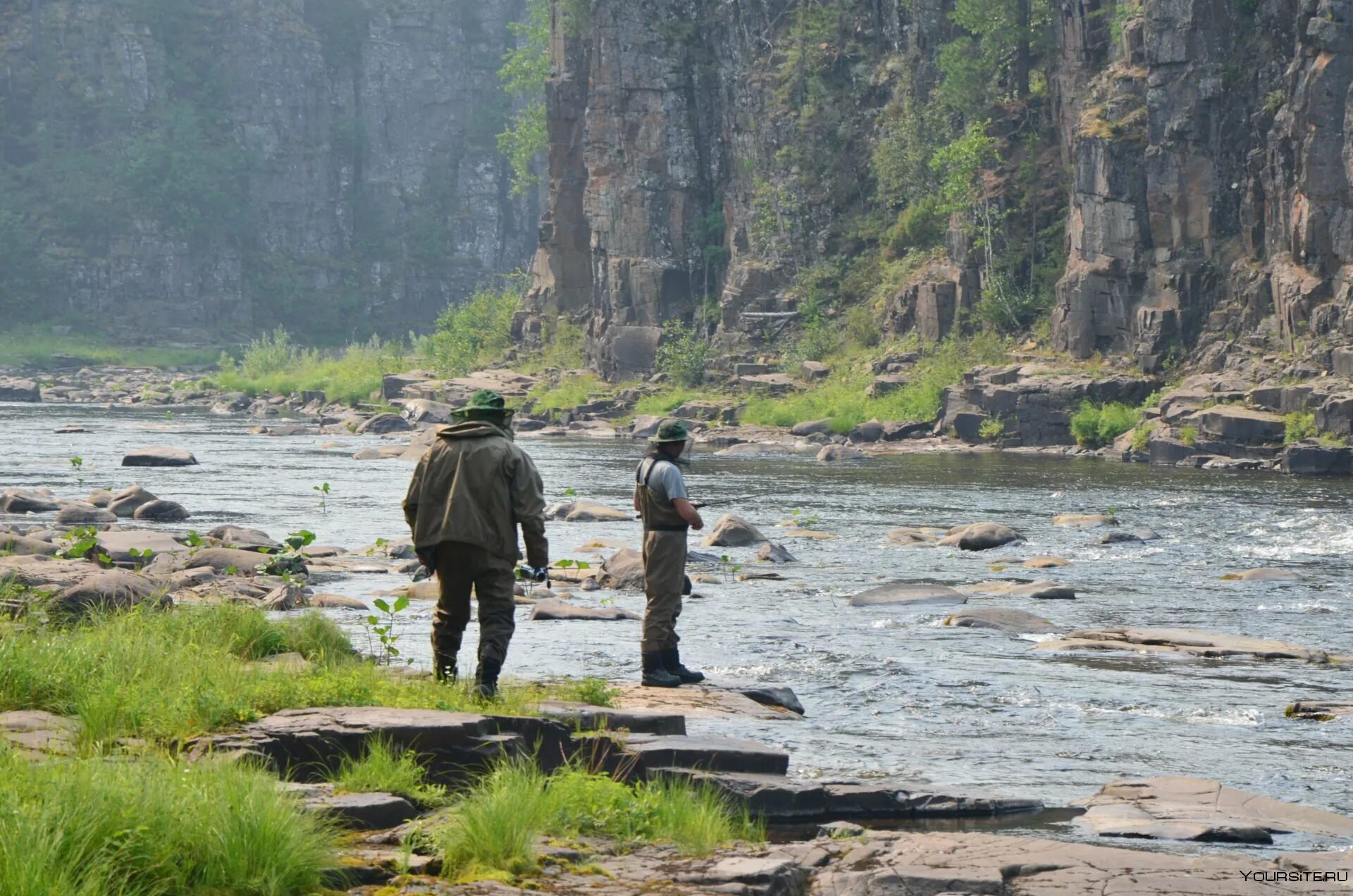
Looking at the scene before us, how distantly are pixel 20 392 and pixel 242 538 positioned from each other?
6122 cm

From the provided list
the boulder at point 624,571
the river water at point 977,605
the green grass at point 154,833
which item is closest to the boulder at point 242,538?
the river water at point 977,605

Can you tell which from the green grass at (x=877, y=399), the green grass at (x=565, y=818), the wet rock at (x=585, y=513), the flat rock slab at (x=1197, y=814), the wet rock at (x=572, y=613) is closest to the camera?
the green grass at (x=565, y=818)

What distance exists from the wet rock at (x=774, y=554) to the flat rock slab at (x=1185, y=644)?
7.35m

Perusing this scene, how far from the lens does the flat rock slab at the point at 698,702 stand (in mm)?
12031

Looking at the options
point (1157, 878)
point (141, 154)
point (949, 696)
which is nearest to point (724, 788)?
point (1157, 878)

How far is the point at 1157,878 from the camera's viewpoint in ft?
25.5

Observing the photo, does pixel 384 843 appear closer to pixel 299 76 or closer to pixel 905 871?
pixel 905 871

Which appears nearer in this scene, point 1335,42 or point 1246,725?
point 1246,725

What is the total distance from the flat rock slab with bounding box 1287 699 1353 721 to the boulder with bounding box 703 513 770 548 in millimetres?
12862

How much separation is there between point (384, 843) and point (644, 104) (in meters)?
69.5

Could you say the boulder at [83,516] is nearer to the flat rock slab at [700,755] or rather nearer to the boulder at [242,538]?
the boulder at [242,538]

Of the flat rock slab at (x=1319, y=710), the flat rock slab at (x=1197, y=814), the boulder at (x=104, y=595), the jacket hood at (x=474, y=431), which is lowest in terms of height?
the flat rock slab at (x=1319, y=710)

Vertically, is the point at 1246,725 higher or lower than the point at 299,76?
lower

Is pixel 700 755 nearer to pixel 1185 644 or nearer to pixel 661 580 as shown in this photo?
pixel 661 580
